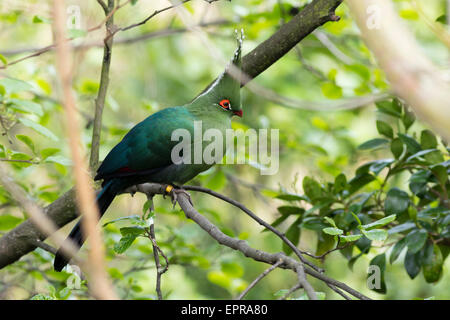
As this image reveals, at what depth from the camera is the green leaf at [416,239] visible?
2096 millimetres

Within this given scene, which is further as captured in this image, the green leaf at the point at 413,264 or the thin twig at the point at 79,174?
the green leaf at the point at 413,264

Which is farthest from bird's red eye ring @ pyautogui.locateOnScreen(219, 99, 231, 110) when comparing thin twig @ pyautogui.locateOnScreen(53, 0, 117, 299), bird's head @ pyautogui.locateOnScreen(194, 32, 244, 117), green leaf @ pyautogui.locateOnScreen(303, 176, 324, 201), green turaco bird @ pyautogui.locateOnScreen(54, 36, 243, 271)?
thin twig @ pyautogui.locateOnScreen(53, 0, 117, 299)

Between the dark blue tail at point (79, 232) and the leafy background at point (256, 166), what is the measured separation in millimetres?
116

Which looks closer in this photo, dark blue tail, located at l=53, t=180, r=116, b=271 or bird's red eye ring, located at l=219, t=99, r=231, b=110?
dark blue tail, located at l=53, t=180, r=116, b=271

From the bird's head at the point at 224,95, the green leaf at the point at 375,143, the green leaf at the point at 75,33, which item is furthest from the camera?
the bird's head at the point at 224,95

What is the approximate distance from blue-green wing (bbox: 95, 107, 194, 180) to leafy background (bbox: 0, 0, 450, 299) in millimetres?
364

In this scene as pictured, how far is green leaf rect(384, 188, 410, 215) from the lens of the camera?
7.59 feet

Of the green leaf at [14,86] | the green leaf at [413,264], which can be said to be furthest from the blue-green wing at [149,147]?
the green leaf at [413,264]

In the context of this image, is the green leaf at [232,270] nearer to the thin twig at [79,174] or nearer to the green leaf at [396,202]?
the green leaf at [396,202]

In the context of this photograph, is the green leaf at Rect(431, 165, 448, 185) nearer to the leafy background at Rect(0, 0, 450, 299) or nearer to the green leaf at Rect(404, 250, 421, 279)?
the leafy background at Rect(0, 0, 450, 299)

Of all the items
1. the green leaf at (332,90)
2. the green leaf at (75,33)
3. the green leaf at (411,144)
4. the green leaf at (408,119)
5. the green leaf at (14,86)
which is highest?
the green leaf at (332,90)

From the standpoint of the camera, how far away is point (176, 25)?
5.12 m

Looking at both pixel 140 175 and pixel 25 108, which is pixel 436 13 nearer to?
pixel 140 175

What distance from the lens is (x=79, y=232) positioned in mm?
2395
